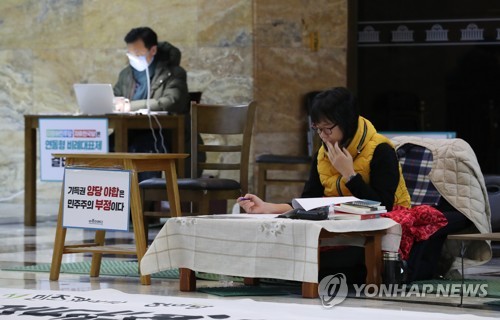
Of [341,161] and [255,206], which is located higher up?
[341,161]

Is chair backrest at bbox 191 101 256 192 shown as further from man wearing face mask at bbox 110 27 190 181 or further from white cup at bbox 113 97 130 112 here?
white cup at bbox 113 97 130 112

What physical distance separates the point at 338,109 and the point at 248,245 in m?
0.80

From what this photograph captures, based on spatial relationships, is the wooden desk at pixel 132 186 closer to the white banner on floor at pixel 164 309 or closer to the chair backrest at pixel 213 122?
the white banner on floor at pixel 164 309

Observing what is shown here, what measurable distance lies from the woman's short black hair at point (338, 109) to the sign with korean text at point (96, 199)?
1023mm

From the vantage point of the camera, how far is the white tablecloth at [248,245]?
5.27 m

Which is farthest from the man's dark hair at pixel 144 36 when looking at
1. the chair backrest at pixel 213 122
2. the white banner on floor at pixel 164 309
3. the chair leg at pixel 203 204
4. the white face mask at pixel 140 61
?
the white banner on floor at pixel 164 309

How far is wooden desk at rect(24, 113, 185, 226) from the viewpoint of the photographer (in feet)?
31.0

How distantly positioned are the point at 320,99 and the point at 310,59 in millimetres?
5754

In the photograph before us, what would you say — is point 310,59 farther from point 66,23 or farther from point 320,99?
point 320,99

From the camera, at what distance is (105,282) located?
241 inches

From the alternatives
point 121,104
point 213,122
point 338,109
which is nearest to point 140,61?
point 121,104

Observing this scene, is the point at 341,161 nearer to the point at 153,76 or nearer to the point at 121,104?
the point at 121,104

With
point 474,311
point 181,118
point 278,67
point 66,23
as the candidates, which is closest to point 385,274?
point 474,311

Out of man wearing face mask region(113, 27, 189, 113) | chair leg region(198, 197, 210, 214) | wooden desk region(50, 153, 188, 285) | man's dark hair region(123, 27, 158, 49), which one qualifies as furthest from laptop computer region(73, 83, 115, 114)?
wooden desk region(50, 153, 188, 285)
